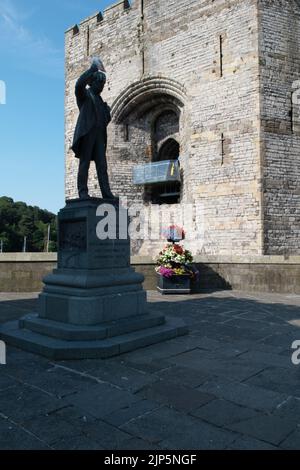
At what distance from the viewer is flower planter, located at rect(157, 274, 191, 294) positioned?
9648mm

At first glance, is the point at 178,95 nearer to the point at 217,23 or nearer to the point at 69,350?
the point at 217,23

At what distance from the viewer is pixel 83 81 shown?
17.4ft

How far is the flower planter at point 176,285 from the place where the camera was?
31.7ft

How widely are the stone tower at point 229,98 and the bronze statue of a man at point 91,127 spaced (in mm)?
8346

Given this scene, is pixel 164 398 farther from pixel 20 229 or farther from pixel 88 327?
pixel 20 229

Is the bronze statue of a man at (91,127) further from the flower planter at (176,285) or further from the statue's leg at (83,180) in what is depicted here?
the flower planter at (176,285)

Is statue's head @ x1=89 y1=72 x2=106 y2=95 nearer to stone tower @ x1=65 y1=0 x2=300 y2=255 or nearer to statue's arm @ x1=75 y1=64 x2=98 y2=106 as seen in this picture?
statue's arm @ x1=75 y1=64 x2=98 y2=106

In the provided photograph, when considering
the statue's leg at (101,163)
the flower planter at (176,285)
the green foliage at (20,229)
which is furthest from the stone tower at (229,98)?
the green foliage at (20,229)

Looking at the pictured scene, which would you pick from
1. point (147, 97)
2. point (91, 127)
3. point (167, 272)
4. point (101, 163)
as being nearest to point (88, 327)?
point (101, 163)

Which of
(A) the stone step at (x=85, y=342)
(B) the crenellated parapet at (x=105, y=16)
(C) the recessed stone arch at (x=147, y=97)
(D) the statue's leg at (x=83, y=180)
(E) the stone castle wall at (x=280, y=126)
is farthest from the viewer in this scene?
(B) the crenellated parapet at (x=105, y=16)

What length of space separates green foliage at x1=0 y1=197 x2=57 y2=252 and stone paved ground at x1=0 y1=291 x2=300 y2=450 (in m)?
64.0

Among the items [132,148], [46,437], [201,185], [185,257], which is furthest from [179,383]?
[132,148]

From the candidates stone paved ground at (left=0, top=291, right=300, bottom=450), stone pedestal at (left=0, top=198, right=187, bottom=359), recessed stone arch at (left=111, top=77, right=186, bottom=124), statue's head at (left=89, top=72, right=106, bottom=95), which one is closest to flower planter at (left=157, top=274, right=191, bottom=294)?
stone pedestal at (left=0, top=198, right=187, bottom=359)
